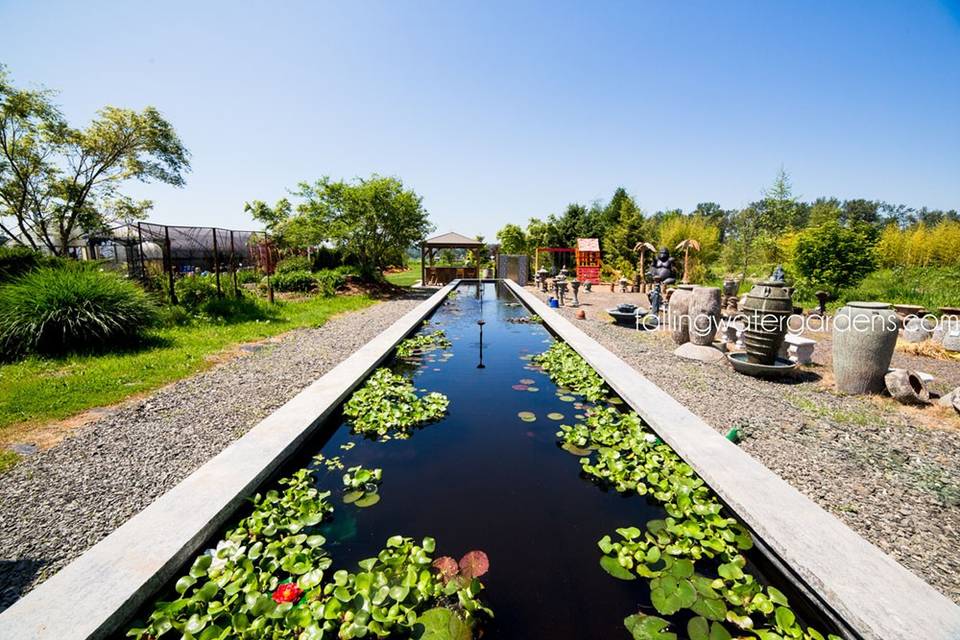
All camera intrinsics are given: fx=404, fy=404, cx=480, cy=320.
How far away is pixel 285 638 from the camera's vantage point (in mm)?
1811

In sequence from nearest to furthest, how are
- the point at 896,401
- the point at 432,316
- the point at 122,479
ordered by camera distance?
the point at 122,479 < the point at 896,401 < the point at 432,316

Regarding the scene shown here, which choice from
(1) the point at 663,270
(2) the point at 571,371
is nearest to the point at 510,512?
(2) the point at 571,371

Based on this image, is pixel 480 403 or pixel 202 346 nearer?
pixel 480 403

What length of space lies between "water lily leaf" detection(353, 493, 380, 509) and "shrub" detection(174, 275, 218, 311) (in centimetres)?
852

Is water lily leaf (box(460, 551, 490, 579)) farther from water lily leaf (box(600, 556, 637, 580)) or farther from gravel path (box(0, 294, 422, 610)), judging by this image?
gravel path (box(0, 294, 422, 610))

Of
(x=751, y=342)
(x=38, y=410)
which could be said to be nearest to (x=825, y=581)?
(x=751, y=342)

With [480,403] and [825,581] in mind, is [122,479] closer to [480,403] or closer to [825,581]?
[480,403]

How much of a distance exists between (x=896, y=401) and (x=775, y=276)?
93.1 inches

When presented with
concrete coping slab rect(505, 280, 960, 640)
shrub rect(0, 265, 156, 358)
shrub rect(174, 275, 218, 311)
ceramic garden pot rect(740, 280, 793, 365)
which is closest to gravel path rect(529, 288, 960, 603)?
concrete coping slab rect(505, 280, 960, 640)

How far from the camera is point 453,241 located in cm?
2170

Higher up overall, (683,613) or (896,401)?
(896,401)

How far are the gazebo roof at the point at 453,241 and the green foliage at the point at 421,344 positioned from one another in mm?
13054

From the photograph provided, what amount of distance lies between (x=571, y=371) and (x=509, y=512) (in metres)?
3.37

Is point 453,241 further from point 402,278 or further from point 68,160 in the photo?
point 68,160
